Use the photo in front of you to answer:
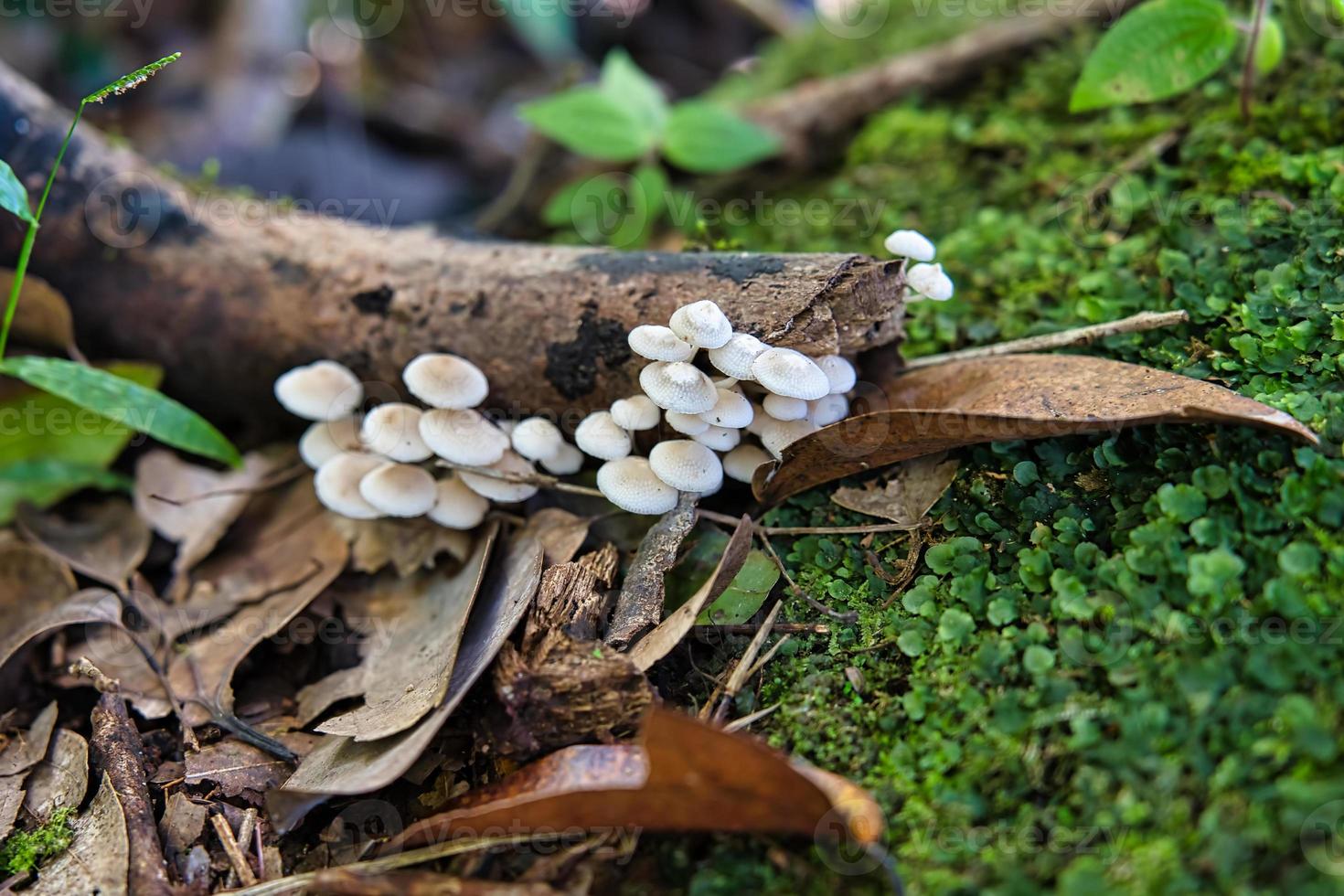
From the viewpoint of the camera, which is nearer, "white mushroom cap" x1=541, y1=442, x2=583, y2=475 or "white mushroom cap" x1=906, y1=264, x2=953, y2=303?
"white mushroom cap" x1=906, y1=264, x2=953, y2=303

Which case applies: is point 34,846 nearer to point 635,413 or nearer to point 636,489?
point 636,489

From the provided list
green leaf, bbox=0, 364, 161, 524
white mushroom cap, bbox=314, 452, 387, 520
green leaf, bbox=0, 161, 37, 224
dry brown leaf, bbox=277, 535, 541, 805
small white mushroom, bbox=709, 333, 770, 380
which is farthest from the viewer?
green leaf, bbox=0, 364, 161, 524

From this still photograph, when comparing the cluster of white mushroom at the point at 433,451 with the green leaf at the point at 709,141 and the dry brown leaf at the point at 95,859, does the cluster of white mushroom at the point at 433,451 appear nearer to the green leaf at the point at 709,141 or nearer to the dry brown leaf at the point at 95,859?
the dry brown leaf at the point at 95,859

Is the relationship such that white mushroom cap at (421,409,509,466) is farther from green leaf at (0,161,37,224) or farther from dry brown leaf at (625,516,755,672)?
green leaf at (0,161,37,224)

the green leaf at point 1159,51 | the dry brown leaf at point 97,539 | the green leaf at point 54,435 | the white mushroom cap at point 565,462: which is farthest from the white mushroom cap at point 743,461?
the green leaf at point 54,435

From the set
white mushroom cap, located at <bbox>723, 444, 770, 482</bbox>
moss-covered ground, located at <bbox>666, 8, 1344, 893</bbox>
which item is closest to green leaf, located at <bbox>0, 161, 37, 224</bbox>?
white mushroom cap, located at <bbox>723, 444, 770, 482</bbox>
